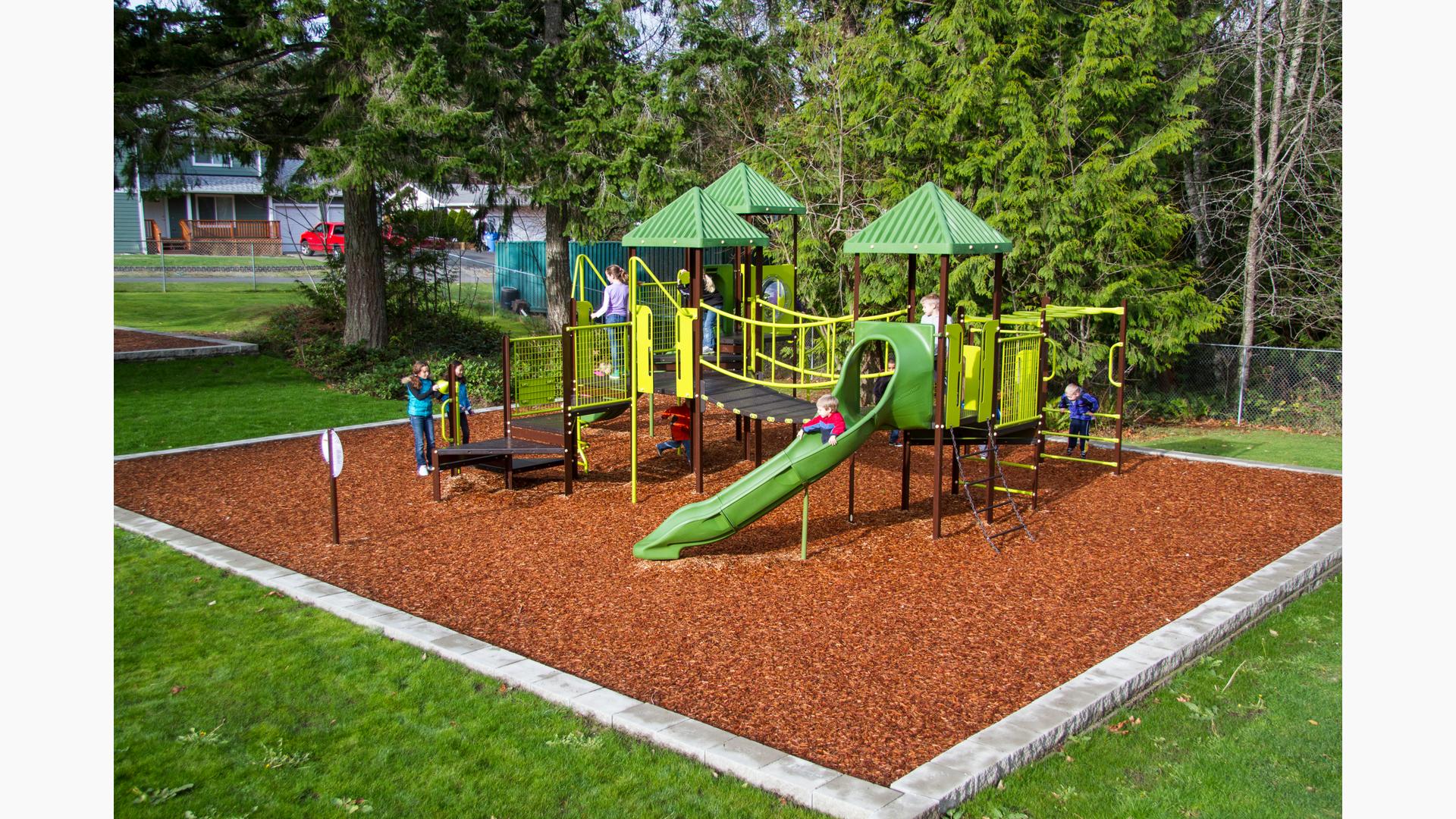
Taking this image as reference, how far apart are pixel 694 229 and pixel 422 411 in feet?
12.4

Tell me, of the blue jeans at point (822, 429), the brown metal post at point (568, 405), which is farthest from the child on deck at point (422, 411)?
the blue jeans at point (822, 429)

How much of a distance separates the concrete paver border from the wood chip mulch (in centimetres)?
1245

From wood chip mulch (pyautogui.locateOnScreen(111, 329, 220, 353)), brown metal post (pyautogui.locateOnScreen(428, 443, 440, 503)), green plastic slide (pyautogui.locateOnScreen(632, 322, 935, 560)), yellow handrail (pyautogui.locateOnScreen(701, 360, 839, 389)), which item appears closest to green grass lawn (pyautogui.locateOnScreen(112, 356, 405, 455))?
wood chip mulch (pyautogui.locateOnScreen(111, 329, 220, 353))

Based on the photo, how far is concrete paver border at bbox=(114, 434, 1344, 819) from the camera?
17.6 feet

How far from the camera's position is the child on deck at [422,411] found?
12211 mm

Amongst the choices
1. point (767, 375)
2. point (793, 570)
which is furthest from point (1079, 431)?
point (793, 570)

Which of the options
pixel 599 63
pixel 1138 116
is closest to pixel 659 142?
pixel 599 63

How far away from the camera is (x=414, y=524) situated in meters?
10.6

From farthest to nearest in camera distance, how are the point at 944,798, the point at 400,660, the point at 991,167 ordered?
the point at 991,167 < the point at 400,660 < the point at 944,798

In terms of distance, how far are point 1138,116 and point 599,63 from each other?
34.5ft

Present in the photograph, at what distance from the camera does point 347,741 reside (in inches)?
236

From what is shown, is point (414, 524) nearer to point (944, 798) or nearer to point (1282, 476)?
point (944, 798)

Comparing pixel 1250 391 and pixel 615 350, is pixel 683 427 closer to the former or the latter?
pixel 615 350

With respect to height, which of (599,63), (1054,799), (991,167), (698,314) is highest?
(599,63)
